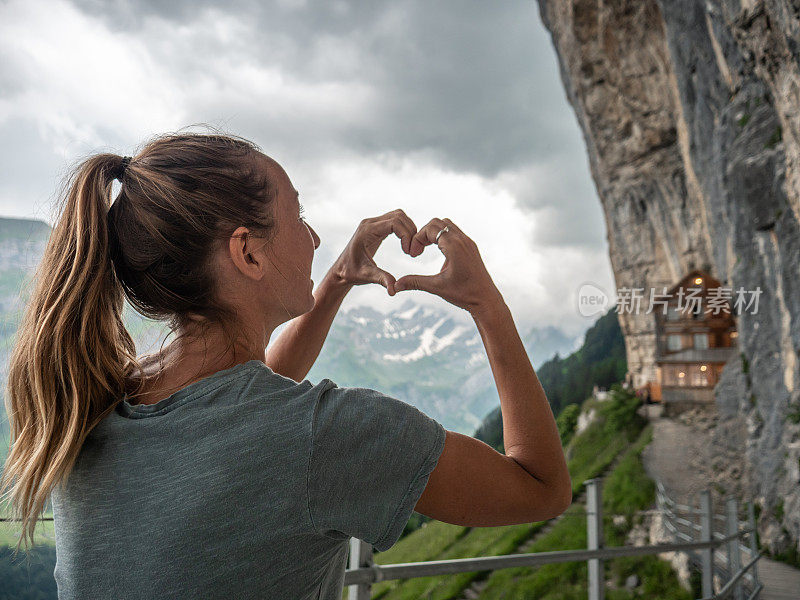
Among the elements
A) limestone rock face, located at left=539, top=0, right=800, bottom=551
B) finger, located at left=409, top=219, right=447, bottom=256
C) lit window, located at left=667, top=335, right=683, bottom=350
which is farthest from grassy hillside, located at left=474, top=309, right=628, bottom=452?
finger, located at left=409, top=219, right=447, bottom=256

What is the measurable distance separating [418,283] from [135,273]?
0.21m

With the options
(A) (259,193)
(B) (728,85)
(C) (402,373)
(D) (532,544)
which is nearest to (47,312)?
(A) (259,193)

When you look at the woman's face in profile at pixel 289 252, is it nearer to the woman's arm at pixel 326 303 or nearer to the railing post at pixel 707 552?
the woman's arm at pixel 326 303

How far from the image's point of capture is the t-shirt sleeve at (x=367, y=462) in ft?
1.01

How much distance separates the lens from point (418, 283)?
0.43 metres

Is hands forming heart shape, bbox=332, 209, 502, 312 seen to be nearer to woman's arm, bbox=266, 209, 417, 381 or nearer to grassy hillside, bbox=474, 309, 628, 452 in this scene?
woman's arm, bbox=266, 209, 417, 381

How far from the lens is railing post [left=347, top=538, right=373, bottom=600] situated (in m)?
0.74

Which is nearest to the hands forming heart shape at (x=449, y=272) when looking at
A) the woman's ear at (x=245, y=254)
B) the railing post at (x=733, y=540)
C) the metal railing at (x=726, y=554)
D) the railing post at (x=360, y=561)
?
the woman's ear at (x=245, y=254)

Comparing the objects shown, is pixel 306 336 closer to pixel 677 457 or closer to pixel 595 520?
pixel 595 520

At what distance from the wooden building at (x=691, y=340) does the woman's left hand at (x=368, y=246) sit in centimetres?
831

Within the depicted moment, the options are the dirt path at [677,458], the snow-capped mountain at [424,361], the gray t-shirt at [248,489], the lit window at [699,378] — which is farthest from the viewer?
the snow-capped mountain at [424,361]

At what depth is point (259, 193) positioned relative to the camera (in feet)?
1.35

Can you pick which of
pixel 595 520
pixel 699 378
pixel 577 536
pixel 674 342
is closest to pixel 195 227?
pixel 595 520

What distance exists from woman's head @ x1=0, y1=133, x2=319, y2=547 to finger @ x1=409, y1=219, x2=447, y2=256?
0.32 ft
